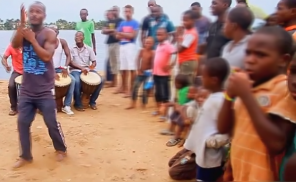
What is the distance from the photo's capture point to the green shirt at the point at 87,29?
9.90 m

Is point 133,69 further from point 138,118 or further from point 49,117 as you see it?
point 49,117

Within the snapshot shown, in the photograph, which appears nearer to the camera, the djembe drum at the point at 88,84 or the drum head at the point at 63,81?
the drum head at the point at 63,81

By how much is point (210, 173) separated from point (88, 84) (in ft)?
15.3

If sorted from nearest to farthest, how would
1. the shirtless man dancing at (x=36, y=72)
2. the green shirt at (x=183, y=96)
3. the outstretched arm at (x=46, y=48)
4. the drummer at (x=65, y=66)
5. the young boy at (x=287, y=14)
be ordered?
the young boy at (x=287, y=14) → the outstretched arm at (x=46, y=48) → the shirtless man dancing at (x=36, y=72) → the green shirt at (x=183, y=96) → the drummer at (x=65, y=66)

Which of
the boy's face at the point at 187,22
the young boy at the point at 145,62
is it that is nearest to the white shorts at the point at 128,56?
the young boy at the point at 145,62

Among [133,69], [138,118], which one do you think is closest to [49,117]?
[138,118]

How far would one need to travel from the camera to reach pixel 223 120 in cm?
238

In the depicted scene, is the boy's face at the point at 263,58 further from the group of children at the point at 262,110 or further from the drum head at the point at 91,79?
the drum head at the point at 91,79

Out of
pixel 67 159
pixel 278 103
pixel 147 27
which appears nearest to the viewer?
pixel 278 103

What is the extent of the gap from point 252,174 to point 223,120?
1.11ft

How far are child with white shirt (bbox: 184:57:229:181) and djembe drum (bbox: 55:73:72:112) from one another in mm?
4208

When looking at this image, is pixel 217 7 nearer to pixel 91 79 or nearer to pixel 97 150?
pixel 97 150

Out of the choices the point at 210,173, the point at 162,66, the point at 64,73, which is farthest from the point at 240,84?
the point at 64,73

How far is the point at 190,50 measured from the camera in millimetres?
6445
